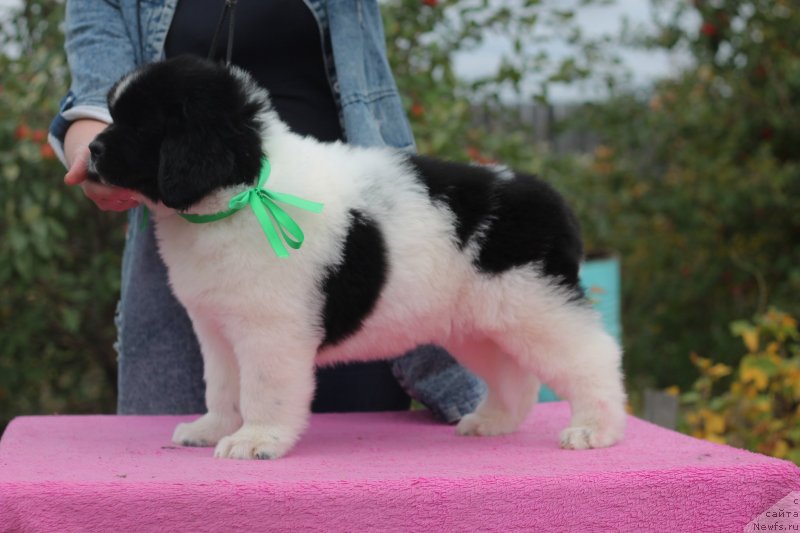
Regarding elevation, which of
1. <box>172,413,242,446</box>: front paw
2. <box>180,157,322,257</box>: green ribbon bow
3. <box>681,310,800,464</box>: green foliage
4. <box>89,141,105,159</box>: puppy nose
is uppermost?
<box>89,141,105,159</box>: puppy nose

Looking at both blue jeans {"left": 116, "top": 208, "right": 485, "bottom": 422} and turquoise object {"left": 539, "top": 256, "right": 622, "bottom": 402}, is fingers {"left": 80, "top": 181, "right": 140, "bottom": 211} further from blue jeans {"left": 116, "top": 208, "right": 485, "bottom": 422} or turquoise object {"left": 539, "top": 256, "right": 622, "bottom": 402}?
turquoise object {"left": 539, "top": 256, "right": 622, "bottom": 402}

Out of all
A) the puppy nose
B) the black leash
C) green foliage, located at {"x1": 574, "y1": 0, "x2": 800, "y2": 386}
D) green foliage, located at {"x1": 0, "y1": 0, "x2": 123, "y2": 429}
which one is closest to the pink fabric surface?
the puppy nose

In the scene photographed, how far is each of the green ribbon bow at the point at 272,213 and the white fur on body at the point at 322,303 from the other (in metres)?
0.03

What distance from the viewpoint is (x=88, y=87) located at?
111 inches

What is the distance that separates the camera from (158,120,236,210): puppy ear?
232 cm

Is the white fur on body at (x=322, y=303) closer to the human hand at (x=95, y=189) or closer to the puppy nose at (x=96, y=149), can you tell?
the human hand at (x=95, y=189)

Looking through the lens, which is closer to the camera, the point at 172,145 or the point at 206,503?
the point at 206,503

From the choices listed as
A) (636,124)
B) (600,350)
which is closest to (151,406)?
(600,350)

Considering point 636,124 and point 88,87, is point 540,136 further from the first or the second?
point 88,87

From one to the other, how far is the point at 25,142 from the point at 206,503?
277cm

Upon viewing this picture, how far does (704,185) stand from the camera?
6.71 meters

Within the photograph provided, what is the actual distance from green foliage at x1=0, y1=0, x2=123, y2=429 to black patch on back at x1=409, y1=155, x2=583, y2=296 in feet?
7.58

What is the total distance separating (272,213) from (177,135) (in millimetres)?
291

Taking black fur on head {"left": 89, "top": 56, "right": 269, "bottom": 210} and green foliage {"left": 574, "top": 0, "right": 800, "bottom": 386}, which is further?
green foliage {"left": 574, "top": 0, "right": 800, "bottom": 386}
